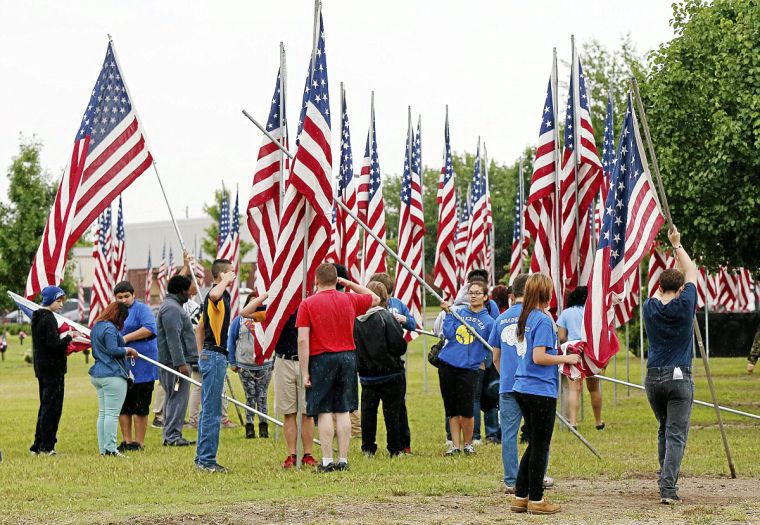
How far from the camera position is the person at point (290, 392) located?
1310 centimetres

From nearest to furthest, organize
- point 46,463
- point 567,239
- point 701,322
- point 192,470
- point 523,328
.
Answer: point 523,328
point 192,470
point 46,463
point 567,239
point 701,322

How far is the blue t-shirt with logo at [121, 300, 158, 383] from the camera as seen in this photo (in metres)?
16.2

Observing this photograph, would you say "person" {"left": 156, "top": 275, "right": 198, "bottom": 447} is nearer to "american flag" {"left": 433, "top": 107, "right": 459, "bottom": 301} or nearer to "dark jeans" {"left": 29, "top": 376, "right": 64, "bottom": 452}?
"dark jeans" {"left": 29, "top": 376, "right": 64, "bottom": 452}

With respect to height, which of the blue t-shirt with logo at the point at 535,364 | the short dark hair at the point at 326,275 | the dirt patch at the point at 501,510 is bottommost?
the dirt patch at the point at 501,510

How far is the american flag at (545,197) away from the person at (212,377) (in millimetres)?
4996

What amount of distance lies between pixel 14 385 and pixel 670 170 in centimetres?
2083

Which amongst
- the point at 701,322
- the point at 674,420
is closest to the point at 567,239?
the point at 674,420

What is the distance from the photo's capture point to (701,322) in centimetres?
3656

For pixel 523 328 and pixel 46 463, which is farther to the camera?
pixel 46 463

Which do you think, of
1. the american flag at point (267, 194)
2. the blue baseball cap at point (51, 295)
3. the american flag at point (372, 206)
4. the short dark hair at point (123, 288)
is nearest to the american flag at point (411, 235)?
the american flag at point (372, 206)

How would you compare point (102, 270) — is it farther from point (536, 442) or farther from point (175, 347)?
point (536, 442)

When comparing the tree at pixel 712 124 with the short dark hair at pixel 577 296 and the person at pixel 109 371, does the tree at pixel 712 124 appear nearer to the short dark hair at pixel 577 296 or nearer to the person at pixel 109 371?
the short dark hair at pixel 577 296

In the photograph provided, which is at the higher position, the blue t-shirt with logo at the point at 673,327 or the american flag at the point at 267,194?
the american flag at the point at 267,194

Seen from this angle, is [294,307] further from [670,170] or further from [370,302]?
[670,170]
